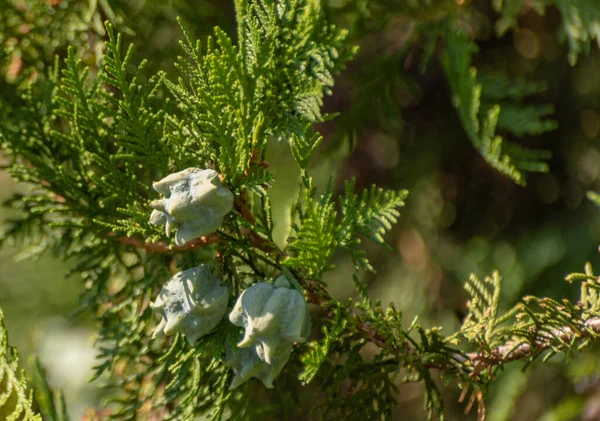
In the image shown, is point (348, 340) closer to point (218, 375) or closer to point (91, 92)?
point (218, 375)

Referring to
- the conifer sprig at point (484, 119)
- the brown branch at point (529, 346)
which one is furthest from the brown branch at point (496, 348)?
the conifer sprig at point (484, 119)

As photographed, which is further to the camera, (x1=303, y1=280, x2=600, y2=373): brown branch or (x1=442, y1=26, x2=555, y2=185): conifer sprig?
(x1=442, y1=26, x2=555, y2=185): conifer sprig

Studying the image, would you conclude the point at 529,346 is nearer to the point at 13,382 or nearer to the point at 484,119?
the point at 484,119

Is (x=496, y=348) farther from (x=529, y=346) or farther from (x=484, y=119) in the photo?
(x=484, y=119)

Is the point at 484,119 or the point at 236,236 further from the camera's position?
the point at 484,119

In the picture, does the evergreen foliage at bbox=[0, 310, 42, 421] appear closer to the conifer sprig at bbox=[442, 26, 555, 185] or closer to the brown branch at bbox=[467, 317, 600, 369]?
the brown branch at bbox=[467, 317, 600, 369]

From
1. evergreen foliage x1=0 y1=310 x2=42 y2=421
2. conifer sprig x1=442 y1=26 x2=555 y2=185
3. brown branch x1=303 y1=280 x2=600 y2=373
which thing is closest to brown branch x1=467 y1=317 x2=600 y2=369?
brown branch x1=303 y1=280 x2=600 y2=373

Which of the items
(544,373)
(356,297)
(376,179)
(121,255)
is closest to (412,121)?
(376,179)

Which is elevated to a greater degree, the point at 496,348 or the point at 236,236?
the point at 236,236

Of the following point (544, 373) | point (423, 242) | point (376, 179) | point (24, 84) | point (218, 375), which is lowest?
point (544, 373)

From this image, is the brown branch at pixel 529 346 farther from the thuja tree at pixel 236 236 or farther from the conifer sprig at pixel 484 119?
the conifer sprig at pixel 484 119

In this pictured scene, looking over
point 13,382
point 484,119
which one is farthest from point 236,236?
point 484,119
